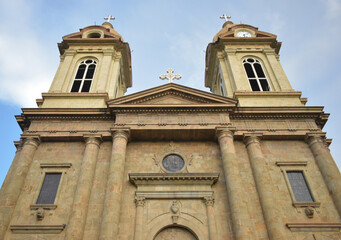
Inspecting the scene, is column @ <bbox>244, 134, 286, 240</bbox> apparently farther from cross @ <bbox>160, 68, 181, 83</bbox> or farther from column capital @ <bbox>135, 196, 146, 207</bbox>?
cross @ <bbox>160, 68, 181, 83</bbox>

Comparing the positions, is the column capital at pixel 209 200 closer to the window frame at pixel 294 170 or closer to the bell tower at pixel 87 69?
the window frame at pixel 294 170

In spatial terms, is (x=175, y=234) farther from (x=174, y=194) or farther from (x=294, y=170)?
(x=294, y=170)

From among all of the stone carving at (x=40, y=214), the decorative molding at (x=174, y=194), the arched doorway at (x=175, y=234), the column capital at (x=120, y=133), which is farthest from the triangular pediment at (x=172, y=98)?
the arched doorway at (x=175, y=234)

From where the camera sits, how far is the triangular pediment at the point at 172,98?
20.9 metres

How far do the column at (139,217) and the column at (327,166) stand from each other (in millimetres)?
11200

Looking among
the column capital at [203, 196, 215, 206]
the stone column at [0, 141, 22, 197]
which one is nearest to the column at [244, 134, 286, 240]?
the column capital at [203, 196, 215, 206]

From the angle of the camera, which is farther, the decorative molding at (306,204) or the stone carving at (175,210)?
the decorative molding at (306,204)

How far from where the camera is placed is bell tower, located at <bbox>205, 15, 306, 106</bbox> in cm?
2339

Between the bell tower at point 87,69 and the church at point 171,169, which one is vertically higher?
the bell tower at point 87,69

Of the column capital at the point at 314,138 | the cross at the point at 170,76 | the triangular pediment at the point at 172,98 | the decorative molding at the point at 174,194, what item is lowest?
the decorative molding at the point at 174,194

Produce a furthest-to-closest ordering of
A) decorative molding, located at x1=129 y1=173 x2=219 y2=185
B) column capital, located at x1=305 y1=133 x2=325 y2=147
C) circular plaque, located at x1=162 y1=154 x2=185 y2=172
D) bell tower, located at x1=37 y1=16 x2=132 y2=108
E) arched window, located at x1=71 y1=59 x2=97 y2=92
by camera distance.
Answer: arched window, located at x1=71 y1=59 x2=97 y2=92, bell tower, located at x1=37 y1=16 x2=132 y2=108, column capital, located at x1=305 y1=133 x2=325 y2=147, circular plaque, located at x1=162 y1=154 x2=185 y2=172, decorative molding, located at x1=129 y1=173 x2=219 y2=185

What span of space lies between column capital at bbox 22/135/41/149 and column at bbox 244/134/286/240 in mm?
14044

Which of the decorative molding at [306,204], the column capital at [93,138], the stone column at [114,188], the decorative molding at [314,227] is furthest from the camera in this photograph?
the column capital at [93,138]

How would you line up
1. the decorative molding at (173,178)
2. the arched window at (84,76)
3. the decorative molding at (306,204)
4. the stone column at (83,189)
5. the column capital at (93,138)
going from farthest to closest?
the arched window at (84,76) < the column capital at (93,138) < the decorative molding at (173,178) < the decorative molding at (306,204) < the stone column at (83,189)
